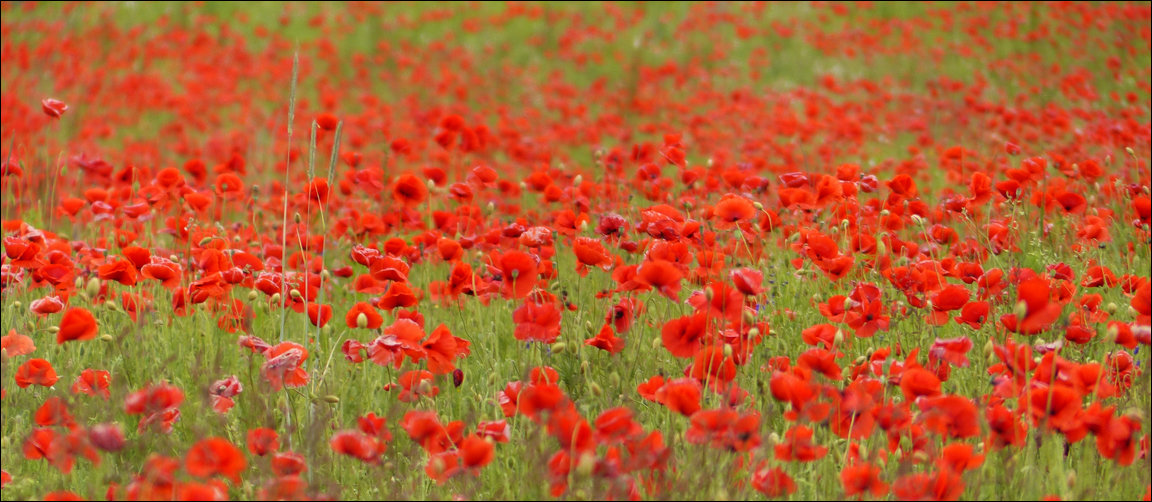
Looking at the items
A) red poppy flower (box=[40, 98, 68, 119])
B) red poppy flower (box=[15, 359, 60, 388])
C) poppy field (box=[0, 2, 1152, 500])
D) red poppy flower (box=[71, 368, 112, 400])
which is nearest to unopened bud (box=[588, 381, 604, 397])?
poppy field (box=[0, 2, 1152, 500])

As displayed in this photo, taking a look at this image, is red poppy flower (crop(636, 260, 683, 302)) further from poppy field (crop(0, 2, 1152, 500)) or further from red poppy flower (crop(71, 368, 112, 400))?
red poppy flower (crop(71, 368, 112, 400))

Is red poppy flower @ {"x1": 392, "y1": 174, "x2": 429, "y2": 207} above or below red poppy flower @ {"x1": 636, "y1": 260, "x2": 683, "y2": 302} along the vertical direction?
below

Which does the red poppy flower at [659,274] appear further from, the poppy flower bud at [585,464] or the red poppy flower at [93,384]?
the red poppy flower at [93,384]

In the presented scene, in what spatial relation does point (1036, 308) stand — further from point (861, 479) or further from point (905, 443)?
point (861, 479)

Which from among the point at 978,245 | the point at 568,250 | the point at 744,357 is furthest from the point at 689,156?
the point at 744,357

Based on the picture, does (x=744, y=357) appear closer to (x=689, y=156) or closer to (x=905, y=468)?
(x=905, y=468)

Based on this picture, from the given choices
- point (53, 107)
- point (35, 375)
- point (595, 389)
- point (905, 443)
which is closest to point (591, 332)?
point (595, 389)

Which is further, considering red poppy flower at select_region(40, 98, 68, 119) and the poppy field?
red poppy flower at select_region(40, 98, 68, 119)

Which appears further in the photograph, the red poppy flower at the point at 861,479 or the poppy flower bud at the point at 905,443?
the poppy flower bud at the point at 905,443

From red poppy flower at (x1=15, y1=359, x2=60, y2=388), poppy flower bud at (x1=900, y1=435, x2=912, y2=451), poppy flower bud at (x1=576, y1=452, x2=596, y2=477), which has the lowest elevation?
poppy flower bud at (x1=900, y1=435, x2=912, y2=451)

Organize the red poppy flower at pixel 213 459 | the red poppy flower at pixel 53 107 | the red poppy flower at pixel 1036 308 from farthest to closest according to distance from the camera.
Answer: the red poppy flower at pixel 53 107 → the red poppy flower at pixel 1036 308 → the red poppy flower at pixel 213 459

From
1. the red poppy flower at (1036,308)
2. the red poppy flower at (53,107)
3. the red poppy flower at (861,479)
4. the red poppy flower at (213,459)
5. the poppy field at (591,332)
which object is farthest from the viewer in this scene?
the red poppy flower at (53,107)

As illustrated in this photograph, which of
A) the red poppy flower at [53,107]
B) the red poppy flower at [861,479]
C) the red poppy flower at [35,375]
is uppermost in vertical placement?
the red poppy flower at [53,107]

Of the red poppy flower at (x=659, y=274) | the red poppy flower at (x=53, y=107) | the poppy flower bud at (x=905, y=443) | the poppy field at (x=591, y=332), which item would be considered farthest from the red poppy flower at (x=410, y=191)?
the poppy flower bud at (x=905, y=443)
